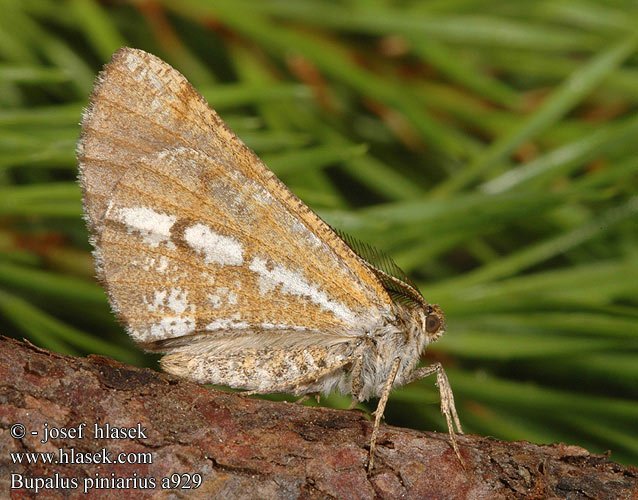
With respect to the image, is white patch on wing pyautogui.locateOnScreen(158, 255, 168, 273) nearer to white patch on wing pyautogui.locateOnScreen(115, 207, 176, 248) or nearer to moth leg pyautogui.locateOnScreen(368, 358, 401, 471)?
white patch on wing pyautogui.locateOnScreen(115, 207, 176, 248)

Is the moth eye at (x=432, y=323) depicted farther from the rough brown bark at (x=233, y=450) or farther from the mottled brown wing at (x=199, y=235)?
the rough brown bark at (x=233, y=450)

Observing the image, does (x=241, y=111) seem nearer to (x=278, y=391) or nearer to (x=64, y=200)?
(x=64, y=200)

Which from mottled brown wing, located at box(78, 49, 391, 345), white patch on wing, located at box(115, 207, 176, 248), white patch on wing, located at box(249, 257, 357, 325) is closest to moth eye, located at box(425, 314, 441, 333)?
mottled brown wing, located at box(78, 49, 391, 345)

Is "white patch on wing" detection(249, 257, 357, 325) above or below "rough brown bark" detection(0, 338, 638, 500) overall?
above

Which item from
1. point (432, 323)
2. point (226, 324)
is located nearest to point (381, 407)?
point (432, 323)

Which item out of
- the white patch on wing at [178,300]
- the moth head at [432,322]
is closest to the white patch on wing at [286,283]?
the white patch on wing at [178,300]

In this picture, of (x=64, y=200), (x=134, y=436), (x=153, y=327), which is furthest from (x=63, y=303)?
(x=134, y=436)

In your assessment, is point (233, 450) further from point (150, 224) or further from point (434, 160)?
point (434, 160)
